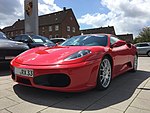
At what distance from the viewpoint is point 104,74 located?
3.52 meters

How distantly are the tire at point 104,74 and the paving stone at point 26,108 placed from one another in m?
1.17

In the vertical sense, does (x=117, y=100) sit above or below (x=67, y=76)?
below

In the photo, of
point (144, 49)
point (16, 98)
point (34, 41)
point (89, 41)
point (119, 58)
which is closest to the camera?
point (16, 98)

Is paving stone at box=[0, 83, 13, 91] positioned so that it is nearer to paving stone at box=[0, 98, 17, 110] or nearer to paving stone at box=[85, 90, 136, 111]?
paving stone at box=[0, 98, 17, 110]

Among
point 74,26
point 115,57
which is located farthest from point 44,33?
point 115,57

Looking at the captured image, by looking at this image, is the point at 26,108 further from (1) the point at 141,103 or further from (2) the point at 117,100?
(1) the point at 141,103

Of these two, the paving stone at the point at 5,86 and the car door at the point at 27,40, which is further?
the car door at the point at 27,40

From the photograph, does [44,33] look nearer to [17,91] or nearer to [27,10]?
[27,10]

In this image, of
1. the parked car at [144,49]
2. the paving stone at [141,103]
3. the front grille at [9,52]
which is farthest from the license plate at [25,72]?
the parked car at [144,49]

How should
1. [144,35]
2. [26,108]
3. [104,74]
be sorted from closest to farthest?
[26,108]
[104,74]
[144,35]

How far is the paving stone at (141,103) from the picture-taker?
2.69 m

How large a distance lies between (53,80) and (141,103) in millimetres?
1348

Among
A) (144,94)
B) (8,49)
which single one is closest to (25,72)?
(144,94)

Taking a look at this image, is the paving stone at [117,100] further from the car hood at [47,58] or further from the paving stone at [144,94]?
the car hood at [47,58]
